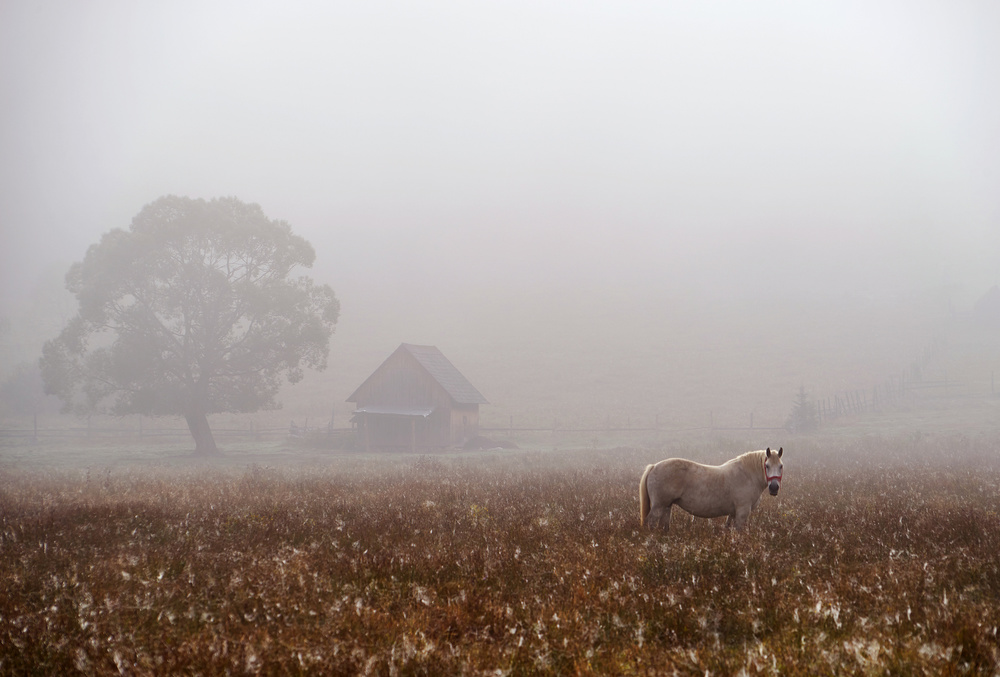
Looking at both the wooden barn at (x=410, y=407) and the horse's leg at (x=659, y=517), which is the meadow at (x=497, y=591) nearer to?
the horse's leg at (x=659, y=517)

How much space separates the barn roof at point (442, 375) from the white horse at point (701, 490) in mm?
39392

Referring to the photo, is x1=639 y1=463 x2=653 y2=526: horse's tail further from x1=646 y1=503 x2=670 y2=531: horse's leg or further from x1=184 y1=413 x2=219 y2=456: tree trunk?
x1=184 y1=413 x2=219 y2=456: tree trunk

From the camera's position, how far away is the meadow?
141 inches

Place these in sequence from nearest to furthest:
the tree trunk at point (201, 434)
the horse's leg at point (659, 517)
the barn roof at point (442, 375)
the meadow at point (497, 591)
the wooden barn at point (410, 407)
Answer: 1. the meadow at point (497, 591)
2. the horse's leg at point (659, 517)
3. the tree trunk at point (201, 434)
4. the wooden barn at point (410, 407)
5. the barn roof at point (442, 375)

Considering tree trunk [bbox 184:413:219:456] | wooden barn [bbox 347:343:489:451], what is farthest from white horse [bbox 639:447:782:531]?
wooden barn [bbox 347:343:489:451]

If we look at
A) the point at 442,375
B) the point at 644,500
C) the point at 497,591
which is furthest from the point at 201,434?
the point at 497,591

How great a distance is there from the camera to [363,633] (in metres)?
4.01

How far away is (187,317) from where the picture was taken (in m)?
37.4

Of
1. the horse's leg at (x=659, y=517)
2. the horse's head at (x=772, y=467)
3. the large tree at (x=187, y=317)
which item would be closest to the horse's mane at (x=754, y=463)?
the horse's head at (x=772, y=467)

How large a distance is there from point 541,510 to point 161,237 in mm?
34782

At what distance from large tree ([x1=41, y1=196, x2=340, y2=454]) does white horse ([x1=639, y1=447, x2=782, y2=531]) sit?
33340 millimetres

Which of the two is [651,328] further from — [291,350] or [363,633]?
[363,633]

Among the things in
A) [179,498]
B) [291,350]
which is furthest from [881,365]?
[179,498]

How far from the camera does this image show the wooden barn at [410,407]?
47.4 meters
